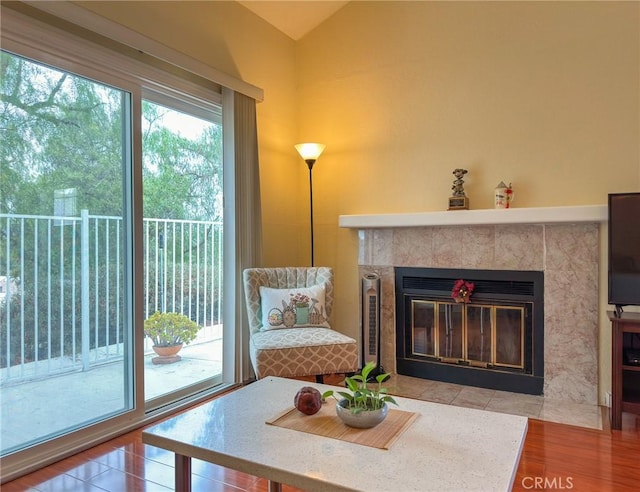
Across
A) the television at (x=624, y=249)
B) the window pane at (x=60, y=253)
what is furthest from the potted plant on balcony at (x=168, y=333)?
the television at (x=624, y=249)

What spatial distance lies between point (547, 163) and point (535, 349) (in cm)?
126

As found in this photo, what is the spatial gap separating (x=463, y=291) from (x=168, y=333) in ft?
6.82

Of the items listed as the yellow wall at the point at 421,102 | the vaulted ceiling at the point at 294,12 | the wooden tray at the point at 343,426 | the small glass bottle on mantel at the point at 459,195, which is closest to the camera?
the wooden tray at the point at 343,426

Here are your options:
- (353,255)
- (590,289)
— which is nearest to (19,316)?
(353,255)

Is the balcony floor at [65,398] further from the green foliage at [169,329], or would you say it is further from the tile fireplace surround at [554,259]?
the tile fireplace surround at [554,259]

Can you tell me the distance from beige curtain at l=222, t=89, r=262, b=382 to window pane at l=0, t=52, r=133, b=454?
801 mm

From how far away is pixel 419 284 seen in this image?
3.50 m

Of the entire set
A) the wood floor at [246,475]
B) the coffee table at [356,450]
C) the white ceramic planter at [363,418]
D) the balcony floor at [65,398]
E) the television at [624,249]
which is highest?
the television at [624,249]

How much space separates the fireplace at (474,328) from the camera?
3.11 meters

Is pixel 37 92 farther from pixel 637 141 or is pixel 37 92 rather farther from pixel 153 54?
pixel 637 141

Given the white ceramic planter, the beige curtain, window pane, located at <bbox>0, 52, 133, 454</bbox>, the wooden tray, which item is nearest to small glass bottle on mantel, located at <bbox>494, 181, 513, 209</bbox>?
the beige curtain

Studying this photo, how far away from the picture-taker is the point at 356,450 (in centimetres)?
130

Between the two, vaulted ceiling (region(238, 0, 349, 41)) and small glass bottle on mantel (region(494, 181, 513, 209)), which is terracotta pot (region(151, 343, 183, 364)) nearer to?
small glass bottle on mantel (region(494, 181, 513, 209))

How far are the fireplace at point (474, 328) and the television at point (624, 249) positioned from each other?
1.69ft
